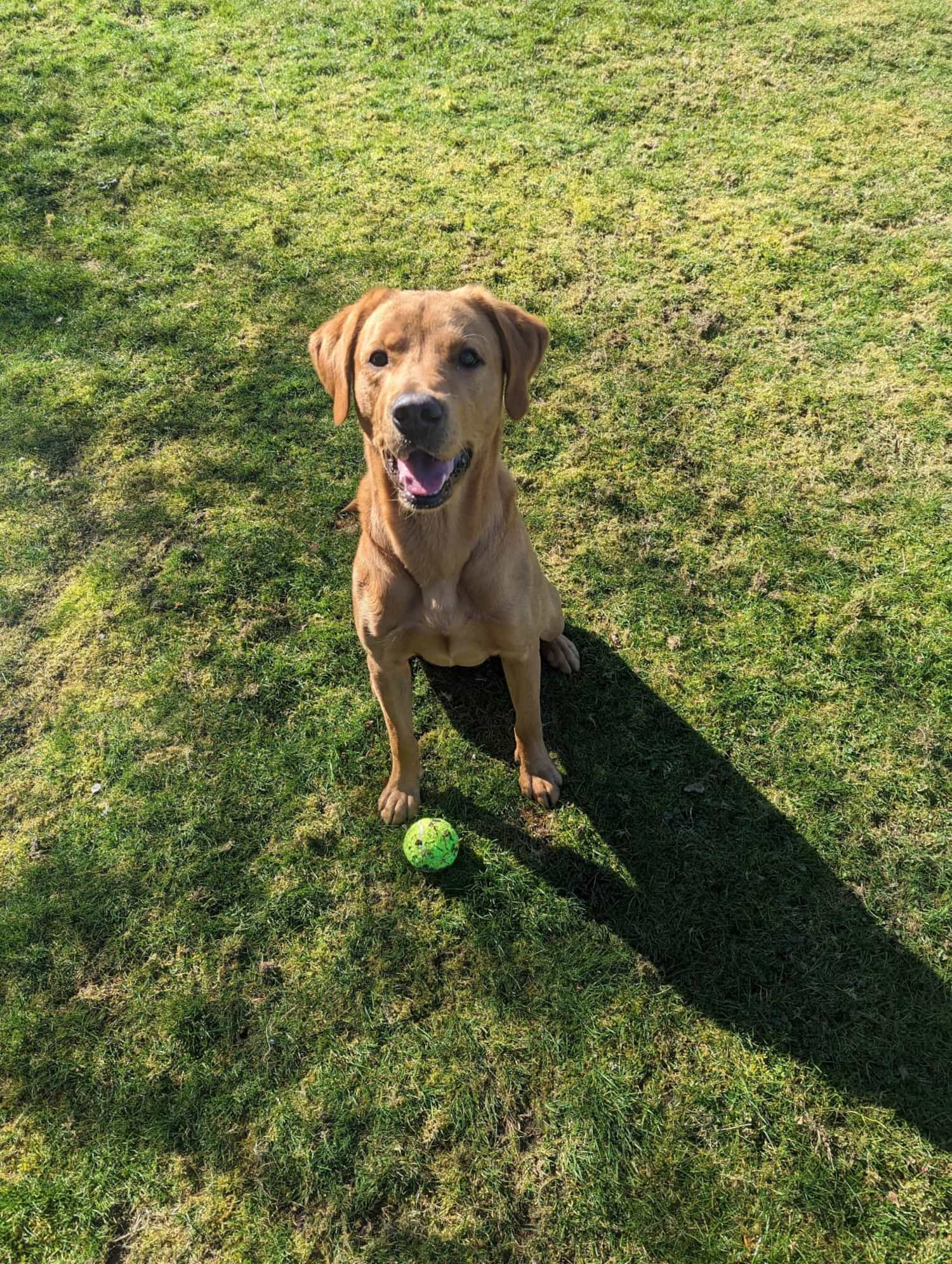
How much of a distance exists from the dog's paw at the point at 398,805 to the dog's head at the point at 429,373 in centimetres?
168

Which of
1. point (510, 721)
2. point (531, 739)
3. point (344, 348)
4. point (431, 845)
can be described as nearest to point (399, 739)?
point (431, 845)

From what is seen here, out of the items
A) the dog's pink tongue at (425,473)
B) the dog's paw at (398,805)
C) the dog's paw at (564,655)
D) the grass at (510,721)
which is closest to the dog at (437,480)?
the dog's pink tongue at (425,473)

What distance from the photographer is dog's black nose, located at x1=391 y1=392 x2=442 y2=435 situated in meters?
2.67

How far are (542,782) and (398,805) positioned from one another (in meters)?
0.78

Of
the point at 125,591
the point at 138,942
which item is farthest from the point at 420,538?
the point at 125,591

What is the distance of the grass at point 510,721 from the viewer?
2.99 metres

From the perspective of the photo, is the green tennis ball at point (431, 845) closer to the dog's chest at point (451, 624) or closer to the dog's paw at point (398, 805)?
the dog's paw at point (398, 805)

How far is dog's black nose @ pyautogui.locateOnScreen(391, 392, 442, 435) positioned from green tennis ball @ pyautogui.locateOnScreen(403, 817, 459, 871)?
191cm

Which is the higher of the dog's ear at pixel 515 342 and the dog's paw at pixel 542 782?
the dog's ear at pixel 515 342

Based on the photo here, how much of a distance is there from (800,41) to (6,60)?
1005 cm

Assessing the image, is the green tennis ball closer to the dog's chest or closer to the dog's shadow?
the dog's shadow

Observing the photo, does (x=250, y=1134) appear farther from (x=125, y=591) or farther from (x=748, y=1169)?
(x=125, y=591)

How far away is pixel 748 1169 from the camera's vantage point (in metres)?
2.91

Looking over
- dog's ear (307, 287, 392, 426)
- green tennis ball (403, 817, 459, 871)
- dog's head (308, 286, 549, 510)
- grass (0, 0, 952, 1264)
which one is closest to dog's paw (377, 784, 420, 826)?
grass (0, 0, 952, 1264)
